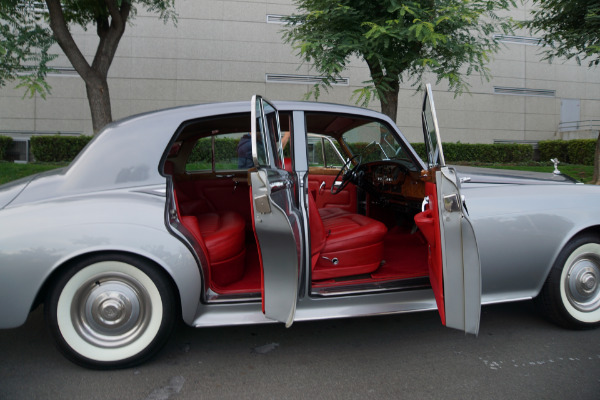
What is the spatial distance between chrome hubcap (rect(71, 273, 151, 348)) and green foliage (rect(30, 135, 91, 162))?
1119cm

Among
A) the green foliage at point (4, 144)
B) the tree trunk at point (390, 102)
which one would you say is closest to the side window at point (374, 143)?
the tree trunk at point (390, 102)

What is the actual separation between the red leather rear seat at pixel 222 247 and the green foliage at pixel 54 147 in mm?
10877

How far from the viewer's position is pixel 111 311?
2.47m

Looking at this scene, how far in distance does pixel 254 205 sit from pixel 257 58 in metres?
13.2

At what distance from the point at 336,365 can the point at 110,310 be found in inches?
56.5

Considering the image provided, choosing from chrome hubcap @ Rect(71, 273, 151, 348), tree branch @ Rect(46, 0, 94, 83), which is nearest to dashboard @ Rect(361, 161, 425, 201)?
chrome hubcap @ Rect(71, 273, 151, 348)

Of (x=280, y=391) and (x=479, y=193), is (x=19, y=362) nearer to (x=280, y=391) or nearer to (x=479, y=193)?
(x=280, y=391)

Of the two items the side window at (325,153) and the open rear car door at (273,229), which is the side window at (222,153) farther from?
the open rear car door at (273,229)

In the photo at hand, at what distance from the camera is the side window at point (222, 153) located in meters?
3.84

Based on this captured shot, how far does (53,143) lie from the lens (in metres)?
12.2

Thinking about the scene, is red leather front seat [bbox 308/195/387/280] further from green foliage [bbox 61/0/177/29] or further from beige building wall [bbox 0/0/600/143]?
beige building wall [bbox 0/0/600/143]

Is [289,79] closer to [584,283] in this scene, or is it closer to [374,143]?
[374,143]

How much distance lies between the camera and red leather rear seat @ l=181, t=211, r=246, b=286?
111 inches

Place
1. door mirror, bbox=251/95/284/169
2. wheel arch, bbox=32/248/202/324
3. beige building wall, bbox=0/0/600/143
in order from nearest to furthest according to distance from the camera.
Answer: wheel arch, bbox=32/248/202/324
door mirror, bbox=251/95/284/169
beige building wall, bbox=0/0/600/143
